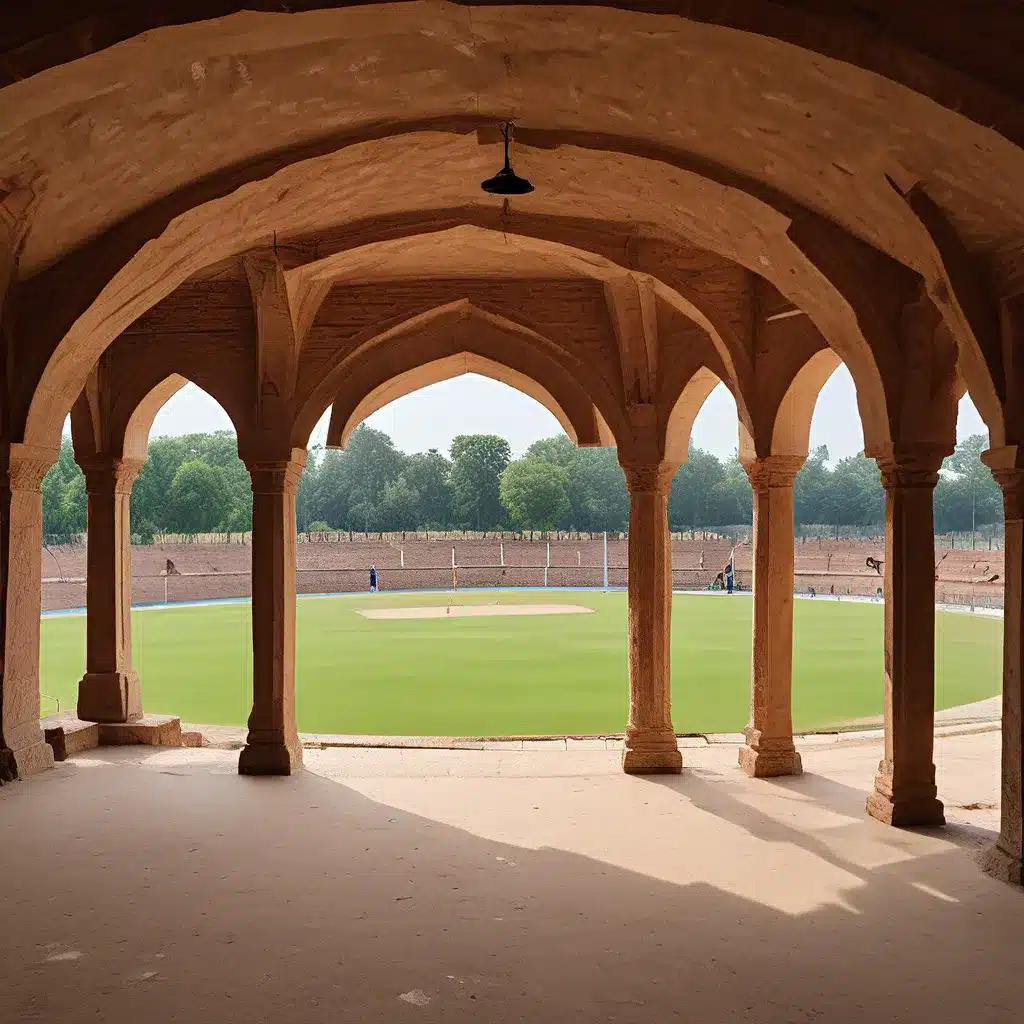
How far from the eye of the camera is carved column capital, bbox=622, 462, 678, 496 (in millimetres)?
10758

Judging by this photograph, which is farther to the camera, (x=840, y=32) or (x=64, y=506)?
(x=64, y=506)

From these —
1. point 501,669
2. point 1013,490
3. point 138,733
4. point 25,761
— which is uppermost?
A: point 1013,490

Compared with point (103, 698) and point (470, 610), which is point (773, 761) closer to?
point (103, 698)

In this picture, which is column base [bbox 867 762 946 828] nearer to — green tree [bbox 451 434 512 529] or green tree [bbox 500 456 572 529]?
green tree [bbox 500 456 572 529]

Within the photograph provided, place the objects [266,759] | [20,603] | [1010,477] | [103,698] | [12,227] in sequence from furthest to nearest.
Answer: [103,698] < [266,759] < [20,603] < [12,227] < [1010,477]

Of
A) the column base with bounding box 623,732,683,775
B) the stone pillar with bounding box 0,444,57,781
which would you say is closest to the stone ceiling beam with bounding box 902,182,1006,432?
the column base with bounding box 623,732,683,775

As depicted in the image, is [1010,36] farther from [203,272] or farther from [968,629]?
[968,629]

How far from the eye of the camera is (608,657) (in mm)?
22750

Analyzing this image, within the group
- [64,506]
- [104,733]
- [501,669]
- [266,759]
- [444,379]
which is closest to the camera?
[266,759]

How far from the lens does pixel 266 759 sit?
1019 centimetres

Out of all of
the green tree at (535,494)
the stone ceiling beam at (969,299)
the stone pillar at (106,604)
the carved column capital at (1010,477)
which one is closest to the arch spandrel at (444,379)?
the stone pillar at (106,604)

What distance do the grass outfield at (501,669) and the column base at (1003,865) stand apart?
7.58 meters

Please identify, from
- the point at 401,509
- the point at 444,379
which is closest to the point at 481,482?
the point at 401,509

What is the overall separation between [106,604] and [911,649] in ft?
28.5
